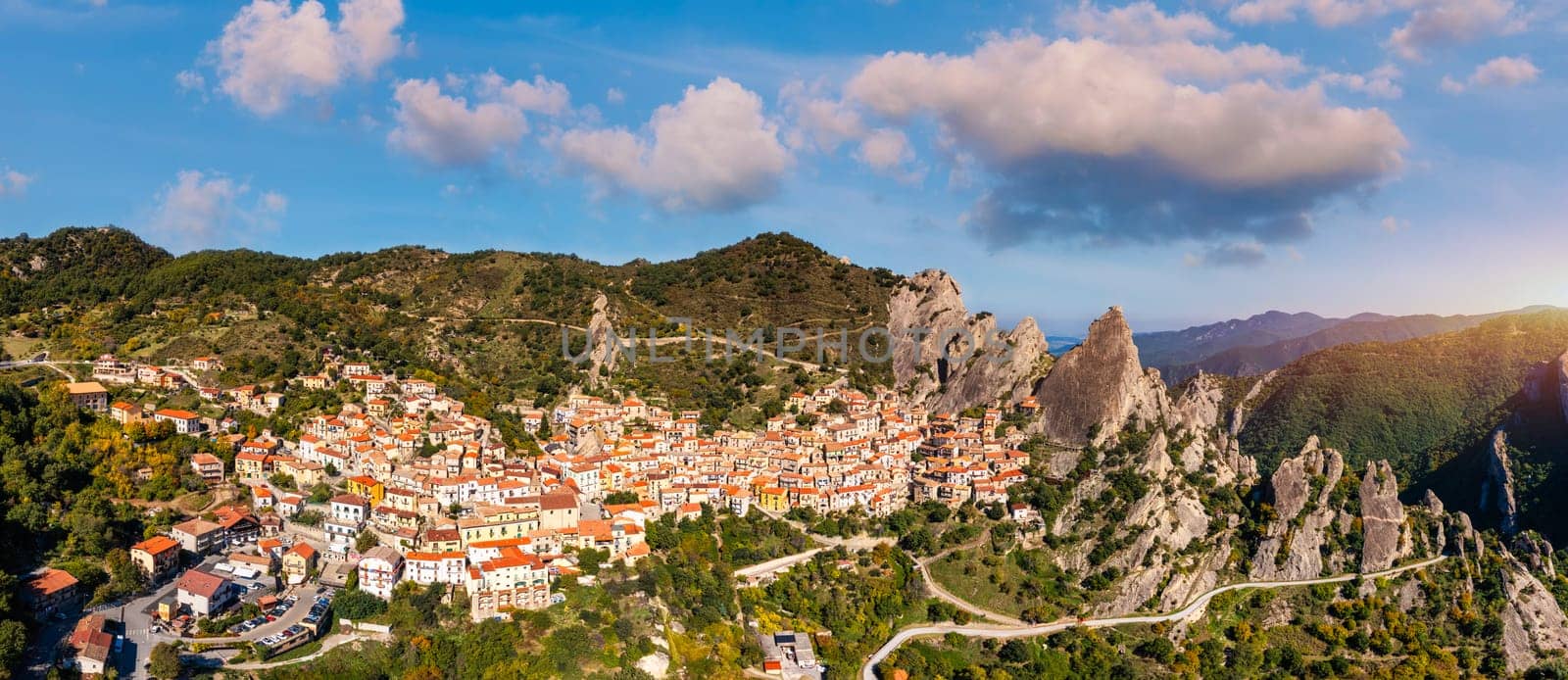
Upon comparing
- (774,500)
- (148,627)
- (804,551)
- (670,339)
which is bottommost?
(804,551)

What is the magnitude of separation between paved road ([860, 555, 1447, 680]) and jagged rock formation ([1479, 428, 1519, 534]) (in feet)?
48.4

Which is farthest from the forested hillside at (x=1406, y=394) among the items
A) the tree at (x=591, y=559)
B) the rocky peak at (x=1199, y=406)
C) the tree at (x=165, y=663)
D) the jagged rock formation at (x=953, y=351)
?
the tree at (x=165, y=663)

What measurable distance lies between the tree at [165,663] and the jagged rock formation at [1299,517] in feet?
143

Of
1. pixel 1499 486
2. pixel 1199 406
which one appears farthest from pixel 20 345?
pixel 1499 486

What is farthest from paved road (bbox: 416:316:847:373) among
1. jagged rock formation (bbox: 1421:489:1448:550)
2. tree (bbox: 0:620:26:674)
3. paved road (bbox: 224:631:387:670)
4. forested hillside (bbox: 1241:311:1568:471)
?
forested hillside (bbox: 1241:311:1568:471)

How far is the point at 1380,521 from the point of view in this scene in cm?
4688

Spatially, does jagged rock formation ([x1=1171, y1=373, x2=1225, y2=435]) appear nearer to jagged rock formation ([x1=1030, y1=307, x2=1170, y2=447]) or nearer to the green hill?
jagged rock formation ([x1=1030, y1=307, x2=1170, y2=447])

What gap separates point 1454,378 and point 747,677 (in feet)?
217

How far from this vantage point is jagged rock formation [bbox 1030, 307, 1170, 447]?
50.4 m

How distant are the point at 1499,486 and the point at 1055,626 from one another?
35.4 metres

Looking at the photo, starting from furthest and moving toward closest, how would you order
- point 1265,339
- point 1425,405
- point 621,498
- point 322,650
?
1. point 1265,339
2. point 1425,405
3. point 621,498
4. point 322,650

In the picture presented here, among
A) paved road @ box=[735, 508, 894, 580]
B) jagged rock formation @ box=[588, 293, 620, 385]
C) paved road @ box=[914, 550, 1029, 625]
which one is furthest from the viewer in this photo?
jagged rock formation @ box=[588, 293, 620, 385]

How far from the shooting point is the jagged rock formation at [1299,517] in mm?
45194

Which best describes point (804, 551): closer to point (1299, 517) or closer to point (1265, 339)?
point (1299, 517)
